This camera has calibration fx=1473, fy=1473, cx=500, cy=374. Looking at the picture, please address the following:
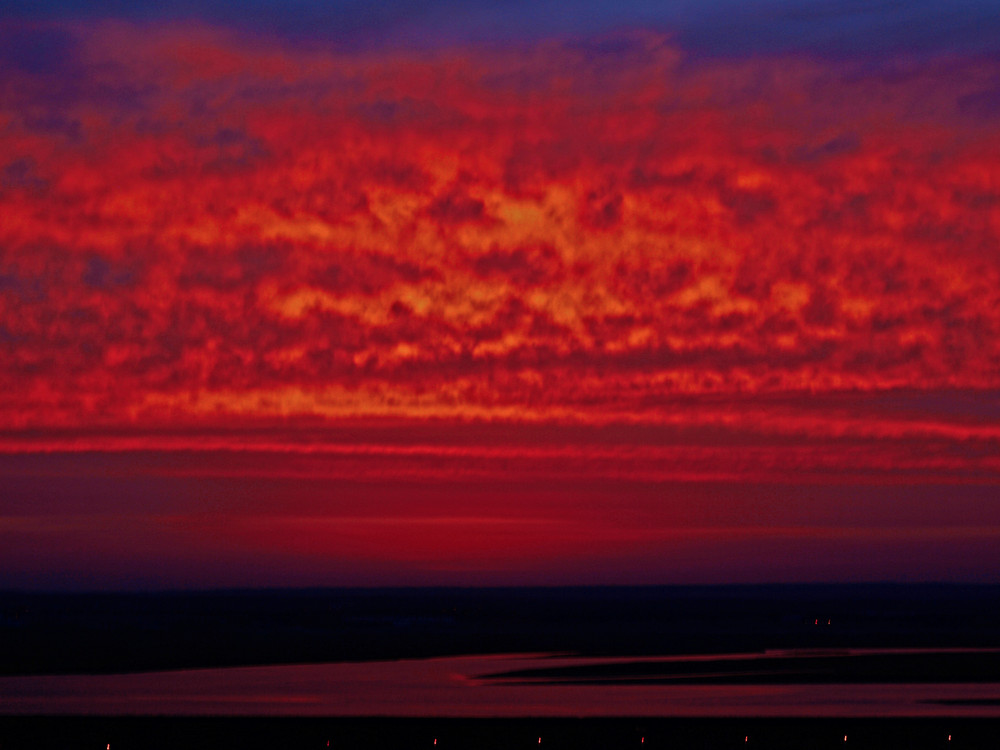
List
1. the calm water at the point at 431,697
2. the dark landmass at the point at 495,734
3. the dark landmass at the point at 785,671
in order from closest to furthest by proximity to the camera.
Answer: the dark landmass at the point at 495,734 < the calm water at the point at 431,697 < the dark landmass at the point at 785,671

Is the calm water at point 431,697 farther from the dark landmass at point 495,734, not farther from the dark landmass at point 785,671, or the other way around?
the dark landmass at point 785,671

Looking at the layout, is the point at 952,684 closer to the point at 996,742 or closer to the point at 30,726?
the point at 996,742

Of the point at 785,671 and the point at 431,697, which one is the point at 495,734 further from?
the point at 785,671

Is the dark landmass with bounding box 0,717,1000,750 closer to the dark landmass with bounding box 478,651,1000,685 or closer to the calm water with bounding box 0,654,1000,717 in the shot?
the calm water with bounding box 0,654,1000,717

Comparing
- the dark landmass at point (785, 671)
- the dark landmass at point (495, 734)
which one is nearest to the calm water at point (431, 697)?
the dark landmass at point (495, 734)

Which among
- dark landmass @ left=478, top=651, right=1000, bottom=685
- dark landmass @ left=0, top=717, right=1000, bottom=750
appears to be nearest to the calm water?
dark landmass @ left=0, top=717, right=1000, bottom=750
